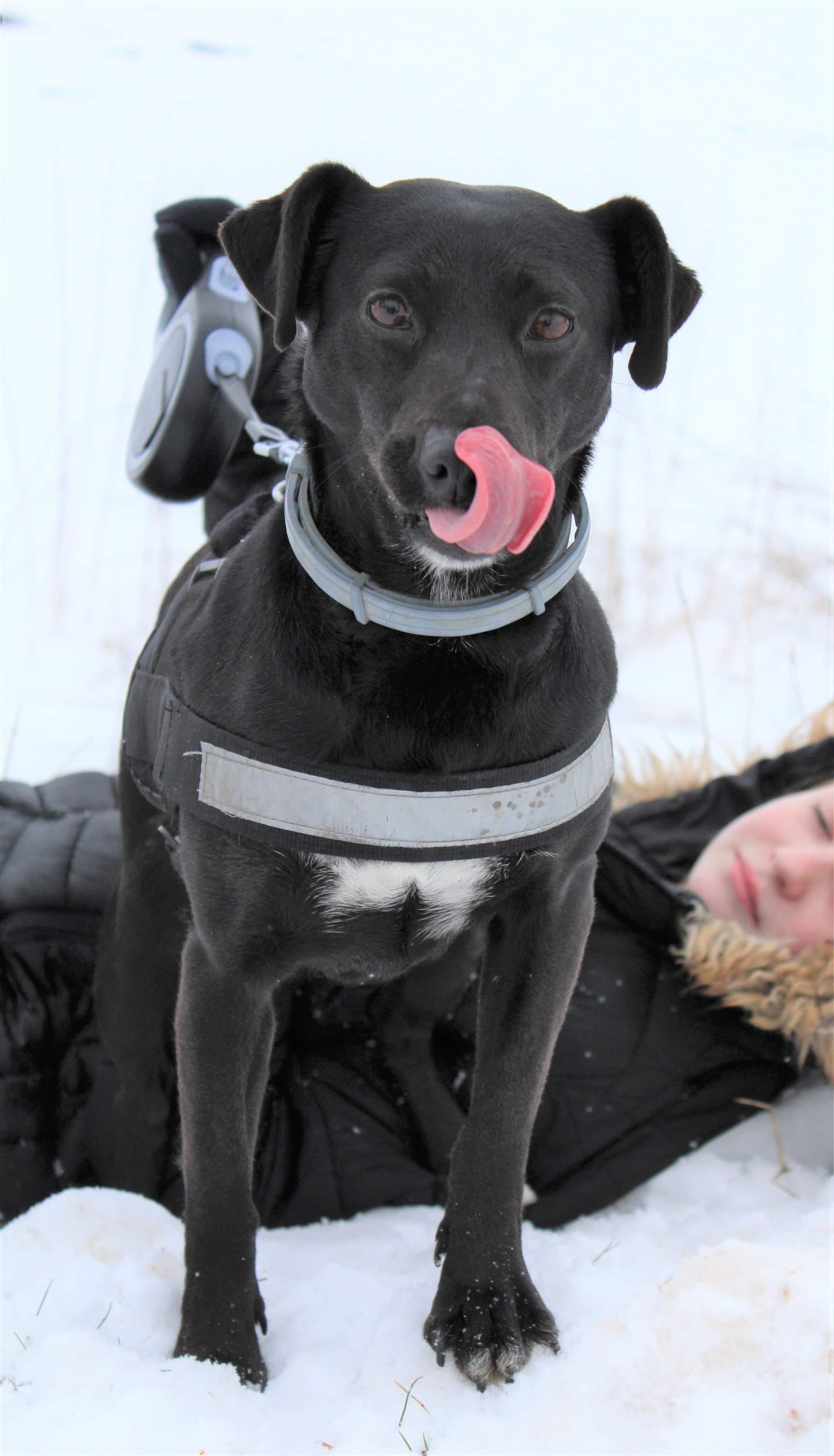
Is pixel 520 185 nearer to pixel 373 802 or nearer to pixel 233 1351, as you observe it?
pixel 373 802

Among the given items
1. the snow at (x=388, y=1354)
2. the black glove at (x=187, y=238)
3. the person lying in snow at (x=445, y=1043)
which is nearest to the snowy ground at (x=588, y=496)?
the snow at (x=388, y=1354)

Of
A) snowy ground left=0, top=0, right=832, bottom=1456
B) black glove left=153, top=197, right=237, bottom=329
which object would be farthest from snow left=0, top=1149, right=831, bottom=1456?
black glove left=153, top=197, right=237, bottom=329

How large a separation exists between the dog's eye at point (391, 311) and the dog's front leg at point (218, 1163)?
937 millimetres

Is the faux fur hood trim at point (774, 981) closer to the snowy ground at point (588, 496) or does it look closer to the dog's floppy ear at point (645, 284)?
the snowy ground at point (588, 496)

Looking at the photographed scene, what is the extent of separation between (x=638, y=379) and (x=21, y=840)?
1652mm

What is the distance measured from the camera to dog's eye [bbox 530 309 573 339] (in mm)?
1570

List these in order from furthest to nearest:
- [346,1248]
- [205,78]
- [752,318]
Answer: [205,78] → [752,318] → [346,1248]

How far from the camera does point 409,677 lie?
1.63 meters

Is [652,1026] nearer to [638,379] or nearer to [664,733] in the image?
[638,379]

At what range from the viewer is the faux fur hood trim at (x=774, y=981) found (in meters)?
2.55

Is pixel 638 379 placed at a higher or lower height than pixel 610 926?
higher

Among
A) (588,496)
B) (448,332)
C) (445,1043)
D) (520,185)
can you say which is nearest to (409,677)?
(448,332)

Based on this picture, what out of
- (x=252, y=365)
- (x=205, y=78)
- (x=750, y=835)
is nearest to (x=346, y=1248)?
(x=750, y=835)

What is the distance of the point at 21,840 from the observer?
258 cm
